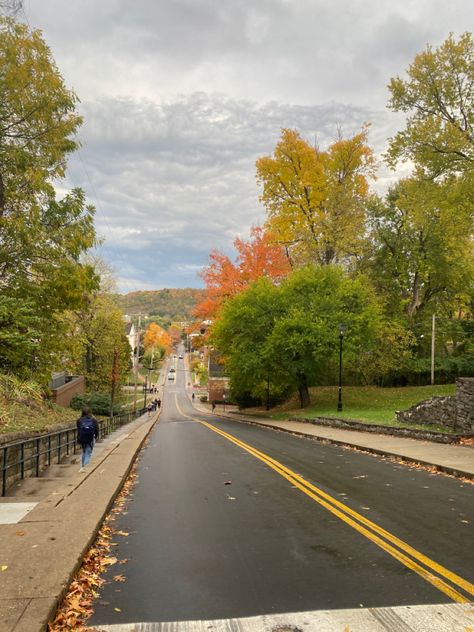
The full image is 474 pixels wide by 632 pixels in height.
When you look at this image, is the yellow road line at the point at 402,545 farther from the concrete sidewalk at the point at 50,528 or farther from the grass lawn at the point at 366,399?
the grass lawn at the point at 366,399

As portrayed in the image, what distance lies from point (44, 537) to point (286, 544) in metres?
2.82

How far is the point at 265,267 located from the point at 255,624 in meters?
40.2

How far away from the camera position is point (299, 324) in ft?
105

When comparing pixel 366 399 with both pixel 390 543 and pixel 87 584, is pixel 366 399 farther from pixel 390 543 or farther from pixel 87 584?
pixel 87 584

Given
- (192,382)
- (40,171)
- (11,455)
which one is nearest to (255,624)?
(11,455)

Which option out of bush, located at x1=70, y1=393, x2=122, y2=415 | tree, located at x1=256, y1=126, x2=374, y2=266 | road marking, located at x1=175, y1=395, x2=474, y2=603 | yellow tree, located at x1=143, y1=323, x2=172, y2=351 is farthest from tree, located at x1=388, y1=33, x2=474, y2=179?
yellow tree, located at x1=143, y1=323, x2=172, y2=351

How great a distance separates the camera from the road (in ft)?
14.4

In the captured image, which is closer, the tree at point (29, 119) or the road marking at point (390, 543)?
the road marking at point (390, 543)

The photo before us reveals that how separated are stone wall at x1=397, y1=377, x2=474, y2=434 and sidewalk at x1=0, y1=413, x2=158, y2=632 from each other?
35.4 ft

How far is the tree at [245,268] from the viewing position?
4316 centimetres

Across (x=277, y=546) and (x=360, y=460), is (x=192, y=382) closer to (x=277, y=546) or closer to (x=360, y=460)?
A: (x=360, y=460)

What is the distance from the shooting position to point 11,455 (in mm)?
9586

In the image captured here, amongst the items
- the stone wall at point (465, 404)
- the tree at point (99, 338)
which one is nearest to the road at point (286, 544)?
the stone wall at point (465, 404)

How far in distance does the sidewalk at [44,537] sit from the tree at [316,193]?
26787 mm
